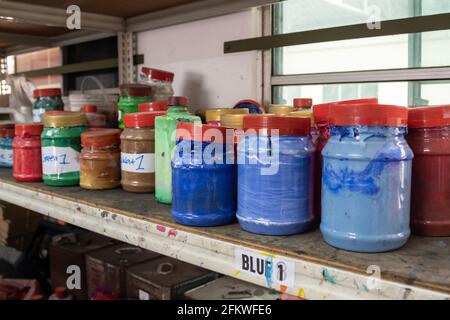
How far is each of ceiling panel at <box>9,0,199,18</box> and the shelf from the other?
0.79 meters

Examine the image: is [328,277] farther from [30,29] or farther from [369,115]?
[30,29]

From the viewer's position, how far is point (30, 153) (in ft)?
4.13

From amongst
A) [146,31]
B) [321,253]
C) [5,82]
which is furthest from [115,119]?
[321,253]

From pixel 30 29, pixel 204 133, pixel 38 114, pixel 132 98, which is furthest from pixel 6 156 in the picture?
pixel 204 133

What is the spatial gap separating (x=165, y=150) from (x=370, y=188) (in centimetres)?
46

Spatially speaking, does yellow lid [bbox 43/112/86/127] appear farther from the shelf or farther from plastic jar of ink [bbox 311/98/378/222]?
plastic jar of ink [bbox 311/98/378/222]

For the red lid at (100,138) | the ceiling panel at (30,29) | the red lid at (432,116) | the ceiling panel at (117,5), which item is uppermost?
the ceiling panel at (30,29)

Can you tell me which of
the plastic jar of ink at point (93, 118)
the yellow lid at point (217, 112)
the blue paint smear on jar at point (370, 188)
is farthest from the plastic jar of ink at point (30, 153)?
the blue paint smear on jar at point (370, 188)

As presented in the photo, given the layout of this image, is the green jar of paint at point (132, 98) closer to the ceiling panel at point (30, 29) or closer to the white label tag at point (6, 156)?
the white label tag at point (6, 156)

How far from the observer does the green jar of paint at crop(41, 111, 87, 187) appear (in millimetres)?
1164

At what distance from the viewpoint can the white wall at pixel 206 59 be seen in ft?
4.88

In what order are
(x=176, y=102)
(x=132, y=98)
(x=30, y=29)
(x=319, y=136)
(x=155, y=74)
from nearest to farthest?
(x=319, y=136)
(x=176, y=102)
(x=132, y=98)
(x=155, y=74)
(x=30, y=29)
